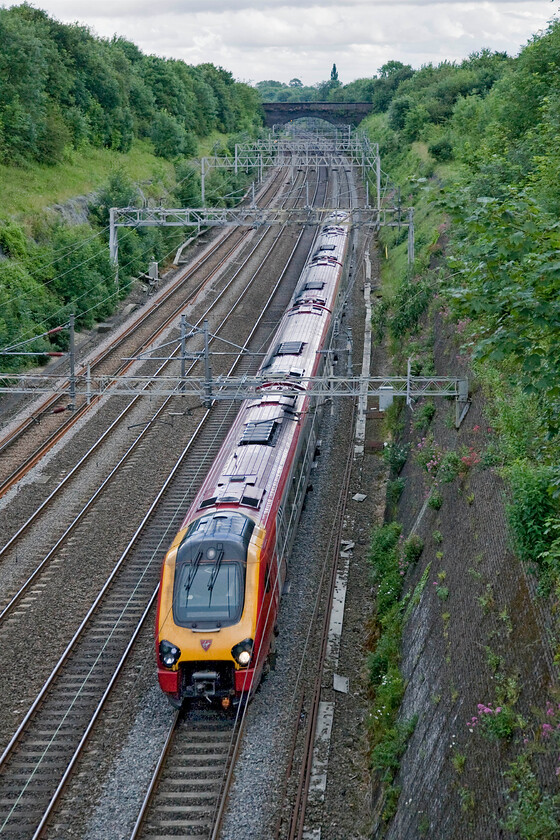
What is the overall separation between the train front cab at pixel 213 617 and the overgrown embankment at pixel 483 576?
273cm

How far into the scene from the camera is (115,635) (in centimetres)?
1761

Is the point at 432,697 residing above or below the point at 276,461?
below

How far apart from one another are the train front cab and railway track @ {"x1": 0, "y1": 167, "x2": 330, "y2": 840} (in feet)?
6.47

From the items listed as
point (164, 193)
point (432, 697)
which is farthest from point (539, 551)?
point (164, 193)

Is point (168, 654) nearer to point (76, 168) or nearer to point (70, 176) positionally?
point (70, 176)

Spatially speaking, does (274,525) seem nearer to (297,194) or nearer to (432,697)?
(432,697)

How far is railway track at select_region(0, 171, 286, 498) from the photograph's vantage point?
2558 cm

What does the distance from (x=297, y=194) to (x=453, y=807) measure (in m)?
63.6

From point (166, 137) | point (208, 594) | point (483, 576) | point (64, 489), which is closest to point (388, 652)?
point (483, 576)

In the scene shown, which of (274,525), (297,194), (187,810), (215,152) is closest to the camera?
(187,810)

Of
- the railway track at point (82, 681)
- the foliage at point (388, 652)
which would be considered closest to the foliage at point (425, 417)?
the foliage at point (388, 652)

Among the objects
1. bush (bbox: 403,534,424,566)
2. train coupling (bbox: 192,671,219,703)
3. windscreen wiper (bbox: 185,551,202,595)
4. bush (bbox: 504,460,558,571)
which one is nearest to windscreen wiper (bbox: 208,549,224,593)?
windscreen wiper (bbox: 185,551,202,595)

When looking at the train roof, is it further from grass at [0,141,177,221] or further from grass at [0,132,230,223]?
grass at [0,132,230,223]

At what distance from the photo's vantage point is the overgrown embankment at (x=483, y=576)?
10.5m
